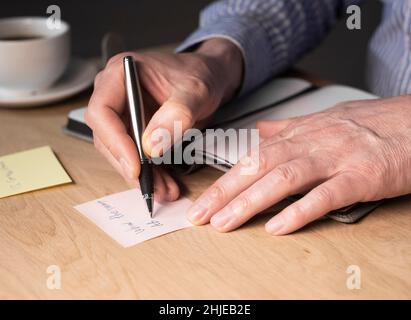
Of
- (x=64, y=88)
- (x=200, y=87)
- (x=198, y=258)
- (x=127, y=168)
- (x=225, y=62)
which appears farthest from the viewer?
(x=64, y=88)

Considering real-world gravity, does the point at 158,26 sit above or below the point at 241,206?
below

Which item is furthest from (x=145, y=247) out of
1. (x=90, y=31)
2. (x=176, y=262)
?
(x=90, y=31)

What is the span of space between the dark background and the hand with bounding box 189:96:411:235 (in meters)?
2.19

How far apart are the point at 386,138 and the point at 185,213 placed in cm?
27

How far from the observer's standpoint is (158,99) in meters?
0.89

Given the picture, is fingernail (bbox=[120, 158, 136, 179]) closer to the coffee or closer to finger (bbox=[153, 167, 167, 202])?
finger (bbox=[153, 167, 167, 202])

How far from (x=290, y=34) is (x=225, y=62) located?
23 centimetres

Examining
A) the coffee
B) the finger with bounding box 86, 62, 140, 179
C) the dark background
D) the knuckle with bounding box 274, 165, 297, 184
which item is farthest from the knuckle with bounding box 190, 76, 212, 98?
the dark background

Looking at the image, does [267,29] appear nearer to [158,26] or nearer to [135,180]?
[135,180]

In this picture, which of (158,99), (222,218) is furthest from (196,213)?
(158,99)

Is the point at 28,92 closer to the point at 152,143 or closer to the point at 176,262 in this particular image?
the point at 152,143

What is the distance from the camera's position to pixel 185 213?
0.74m

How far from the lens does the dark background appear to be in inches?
126

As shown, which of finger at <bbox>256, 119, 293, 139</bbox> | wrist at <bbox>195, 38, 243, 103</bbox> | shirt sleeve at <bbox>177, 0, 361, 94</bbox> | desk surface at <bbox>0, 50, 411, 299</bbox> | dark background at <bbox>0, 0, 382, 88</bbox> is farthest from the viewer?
dark background at <bbox>0, 0, 382, 88</bbox>
